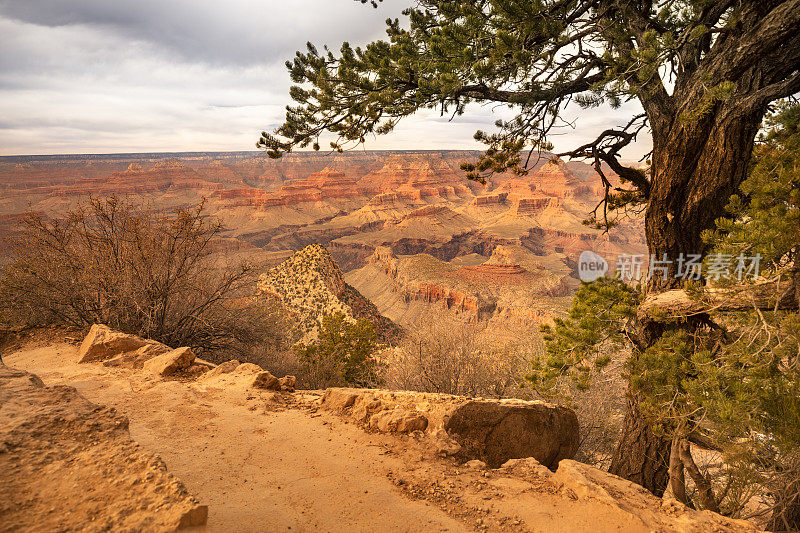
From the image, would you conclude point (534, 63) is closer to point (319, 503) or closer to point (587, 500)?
point (587, 500)

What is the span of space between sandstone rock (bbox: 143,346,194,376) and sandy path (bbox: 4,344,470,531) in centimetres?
30

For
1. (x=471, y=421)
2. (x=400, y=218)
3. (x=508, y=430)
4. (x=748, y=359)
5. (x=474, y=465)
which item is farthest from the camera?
(x=400, y=218)

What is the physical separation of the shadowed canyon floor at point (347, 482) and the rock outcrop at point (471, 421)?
0.74ft

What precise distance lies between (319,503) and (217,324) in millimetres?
7875

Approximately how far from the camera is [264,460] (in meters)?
3.87

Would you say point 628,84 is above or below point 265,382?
above

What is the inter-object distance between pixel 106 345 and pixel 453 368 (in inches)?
280

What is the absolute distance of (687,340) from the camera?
441 centimetres

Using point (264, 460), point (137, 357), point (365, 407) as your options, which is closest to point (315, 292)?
point (137, 357)

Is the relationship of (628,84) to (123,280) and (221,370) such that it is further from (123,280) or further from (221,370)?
(123,280)

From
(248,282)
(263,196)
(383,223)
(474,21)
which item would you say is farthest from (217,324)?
(263,196)

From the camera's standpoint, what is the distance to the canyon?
49906mm

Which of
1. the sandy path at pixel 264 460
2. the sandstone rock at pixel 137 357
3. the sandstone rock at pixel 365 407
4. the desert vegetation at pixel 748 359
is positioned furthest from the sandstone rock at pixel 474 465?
the sandstone rock at pixel 137 357

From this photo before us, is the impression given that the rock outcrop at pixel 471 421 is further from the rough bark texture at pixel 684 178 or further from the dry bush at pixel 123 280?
the dry bush at pixel 123 280
